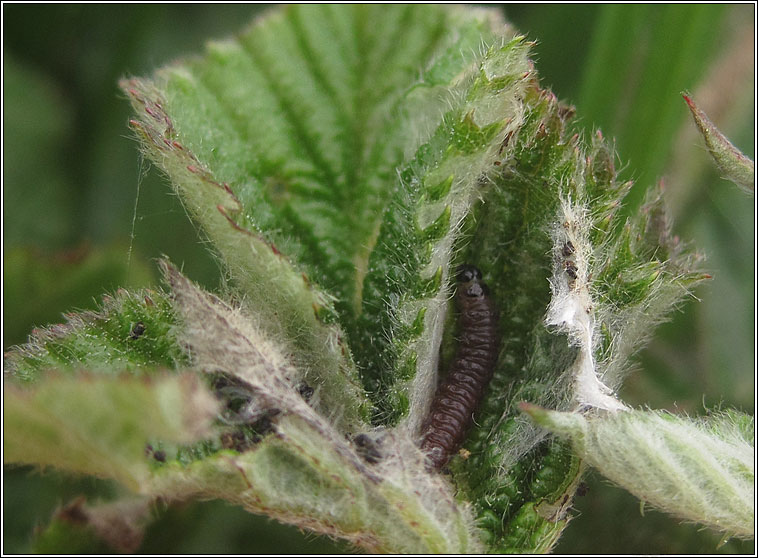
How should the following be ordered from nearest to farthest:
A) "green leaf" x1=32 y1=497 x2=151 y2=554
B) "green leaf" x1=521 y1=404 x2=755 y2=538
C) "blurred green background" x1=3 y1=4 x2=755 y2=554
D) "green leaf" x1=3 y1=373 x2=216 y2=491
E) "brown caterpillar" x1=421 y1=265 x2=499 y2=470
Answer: "green leaf" x1=3 y1=373 x2=216 y2=491
"green leaf" x1=521 y1=404 x2=755 y2=538
"brown caterpillar" x1=421 y1=265 x2=499 y2=470
"green leaf" x1=32 y1=497 x2=151 y2=554
"blurred green background" x1=3 y1=4 x2=755 y2=554

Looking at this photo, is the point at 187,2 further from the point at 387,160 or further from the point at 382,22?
the point at 387,160

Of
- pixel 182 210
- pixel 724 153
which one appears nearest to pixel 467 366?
pixel 724 153

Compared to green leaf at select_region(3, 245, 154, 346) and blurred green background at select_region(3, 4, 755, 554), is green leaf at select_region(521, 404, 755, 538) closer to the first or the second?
blurred green background at select_region(3, 4, 755, 554)

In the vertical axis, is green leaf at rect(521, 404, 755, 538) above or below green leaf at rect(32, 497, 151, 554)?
above

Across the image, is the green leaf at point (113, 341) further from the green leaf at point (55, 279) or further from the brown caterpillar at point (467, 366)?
the green leaf at point (55, 279)

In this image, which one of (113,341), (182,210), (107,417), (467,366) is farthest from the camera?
(182,210)

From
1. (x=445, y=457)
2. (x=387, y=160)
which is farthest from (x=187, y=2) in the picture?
(x=445, y=457)

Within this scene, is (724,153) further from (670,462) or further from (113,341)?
(113,341)

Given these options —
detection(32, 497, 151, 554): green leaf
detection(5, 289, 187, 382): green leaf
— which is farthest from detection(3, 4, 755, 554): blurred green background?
detection(5, 289, 187, 382): green leaf
